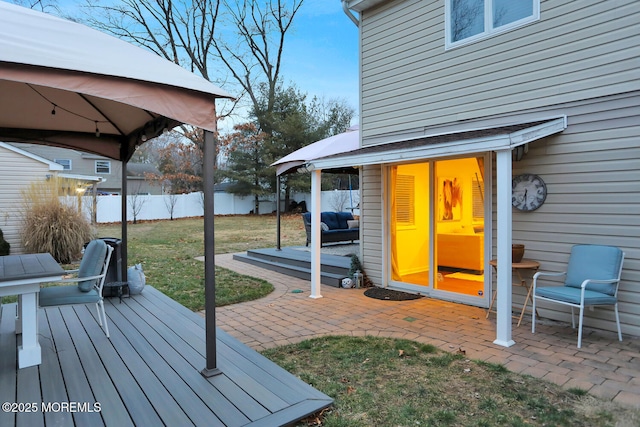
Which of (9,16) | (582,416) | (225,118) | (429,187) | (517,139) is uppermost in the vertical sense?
(225,118)

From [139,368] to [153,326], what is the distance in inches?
44.1

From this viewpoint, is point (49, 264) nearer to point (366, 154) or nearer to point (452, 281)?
point (366, 154)

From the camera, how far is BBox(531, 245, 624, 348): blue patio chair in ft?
12.7

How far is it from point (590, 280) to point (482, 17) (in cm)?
358

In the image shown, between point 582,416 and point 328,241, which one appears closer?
point 582,416

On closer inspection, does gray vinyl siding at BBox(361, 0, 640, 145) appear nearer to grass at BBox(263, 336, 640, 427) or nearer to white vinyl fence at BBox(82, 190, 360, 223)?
grass at BBox(263, 336, 640, 427)

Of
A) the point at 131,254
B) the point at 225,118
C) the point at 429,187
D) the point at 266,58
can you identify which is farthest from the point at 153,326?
the point at 266,58

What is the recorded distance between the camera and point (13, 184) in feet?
34.4

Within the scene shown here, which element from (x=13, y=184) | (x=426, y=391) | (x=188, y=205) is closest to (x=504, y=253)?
(x=426, y=391)

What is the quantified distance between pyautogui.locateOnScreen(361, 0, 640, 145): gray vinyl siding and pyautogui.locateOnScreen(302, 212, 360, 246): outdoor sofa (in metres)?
4.02

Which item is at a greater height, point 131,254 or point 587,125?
point 587,125

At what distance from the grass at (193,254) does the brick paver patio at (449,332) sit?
0.71 meters

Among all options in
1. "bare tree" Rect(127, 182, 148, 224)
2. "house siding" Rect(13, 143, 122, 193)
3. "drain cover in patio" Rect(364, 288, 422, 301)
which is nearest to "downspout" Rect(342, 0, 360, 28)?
"drain cover in patio" Rect(364, 288, 422, 301)

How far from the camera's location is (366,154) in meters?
5.62
